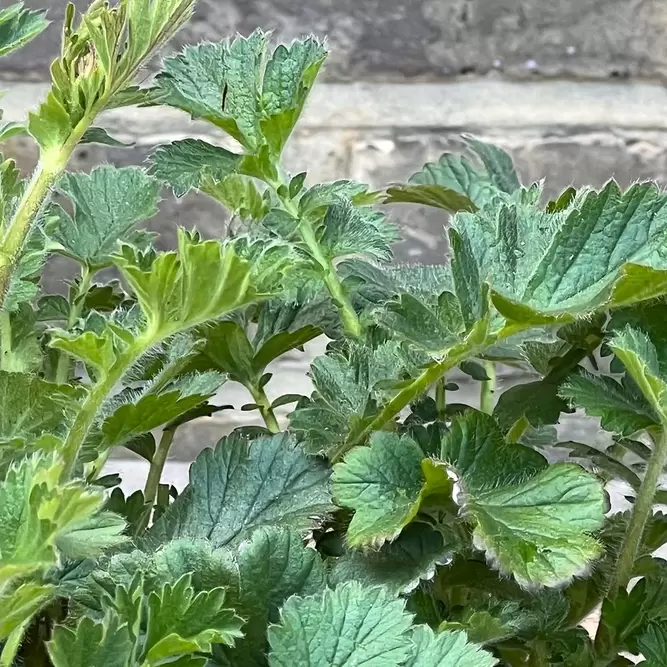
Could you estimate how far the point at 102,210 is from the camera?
0.35m

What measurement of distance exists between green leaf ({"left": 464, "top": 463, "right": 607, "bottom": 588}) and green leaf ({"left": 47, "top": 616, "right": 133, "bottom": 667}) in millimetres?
92

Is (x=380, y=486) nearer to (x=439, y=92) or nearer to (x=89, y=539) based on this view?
(x=89, y=539)

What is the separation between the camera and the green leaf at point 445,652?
195mm

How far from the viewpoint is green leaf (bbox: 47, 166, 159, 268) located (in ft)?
1.13

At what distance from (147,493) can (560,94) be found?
0.59 metres

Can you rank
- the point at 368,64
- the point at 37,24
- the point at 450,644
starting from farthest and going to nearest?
1. the point at 368,64
2. the point at 37,24
3. the point at 450,644

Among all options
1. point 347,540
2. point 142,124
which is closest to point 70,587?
point 347,540

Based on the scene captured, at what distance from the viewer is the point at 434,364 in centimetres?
22

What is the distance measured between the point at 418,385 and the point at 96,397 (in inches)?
3.5

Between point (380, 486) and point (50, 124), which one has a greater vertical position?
point (50, 124)

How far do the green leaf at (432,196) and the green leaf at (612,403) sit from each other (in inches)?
4.6

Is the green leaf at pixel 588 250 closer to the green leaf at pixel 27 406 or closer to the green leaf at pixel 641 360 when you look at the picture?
the green leaf at pixel 641 360

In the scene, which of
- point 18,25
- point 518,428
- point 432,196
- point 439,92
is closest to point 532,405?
point 518,428

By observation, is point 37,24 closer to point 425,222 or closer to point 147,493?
point 147,493
